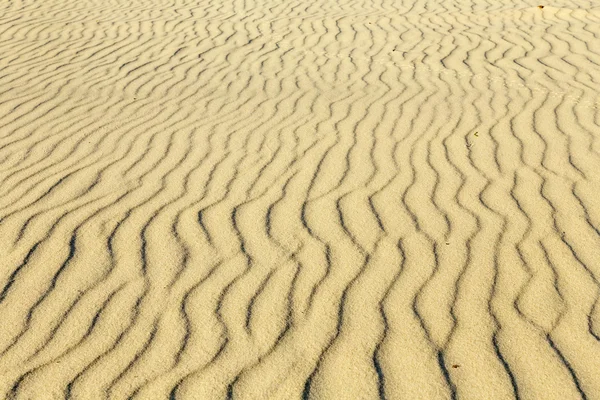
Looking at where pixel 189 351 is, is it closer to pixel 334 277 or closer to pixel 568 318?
pixel 334 277

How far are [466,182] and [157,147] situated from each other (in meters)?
2.08

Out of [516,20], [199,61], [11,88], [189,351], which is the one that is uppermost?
[189,351]

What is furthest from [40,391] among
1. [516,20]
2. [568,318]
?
[516,20]

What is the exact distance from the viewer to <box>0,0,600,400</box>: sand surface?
9.11 ft

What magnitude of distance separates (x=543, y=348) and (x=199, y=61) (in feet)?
17.2

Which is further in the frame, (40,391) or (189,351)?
(189,351)

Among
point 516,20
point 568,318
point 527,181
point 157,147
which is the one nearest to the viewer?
point 568,318

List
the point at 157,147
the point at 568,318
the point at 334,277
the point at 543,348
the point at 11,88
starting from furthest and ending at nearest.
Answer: the point at 11,88 < the point at 157,147 < the point at 334,277 < the point at 568,318 < the point at 543,348

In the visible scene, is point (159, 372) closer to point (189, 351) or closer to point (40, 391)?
point (189, 351)

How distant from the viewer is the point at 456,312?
3.09 meters

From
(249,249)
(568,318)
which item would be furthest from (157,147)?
(568,318)

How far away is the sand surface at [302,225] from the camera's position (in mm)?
2777

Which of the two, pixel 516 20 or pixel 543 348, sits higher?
pixel 543 348

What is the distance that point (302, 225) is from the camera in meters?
3.85
